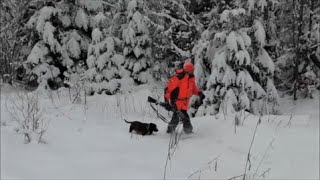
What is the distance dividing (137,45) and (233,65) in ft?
14.2

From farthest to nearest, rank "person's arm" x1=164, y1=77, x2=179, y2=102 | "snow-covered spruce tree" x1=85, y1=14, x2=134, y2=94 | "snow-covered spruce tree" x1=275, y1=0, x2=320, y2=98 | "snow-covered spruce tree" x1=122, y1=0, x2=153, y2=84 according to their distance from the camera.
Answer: "snow-covered spruce tree" x1=275, y1=0, x2=320, y2=98 → "snow-covered spruce tree" x1=85, y1=14, x2=134, y2=94 → "snow-covered spruce tree" x1=122, y1=0, x2=153, y2=84 → "person's arm" x1=164, y1=77, x2=179, y2=102

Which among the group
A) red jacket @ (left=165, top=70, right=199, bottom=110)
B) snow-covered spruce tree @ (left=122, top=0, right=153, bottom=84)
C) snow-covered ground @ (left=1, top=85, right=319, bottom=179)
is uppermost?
snow-covered spruce tree @ (left=122, top=0, right=153, bottom=84)

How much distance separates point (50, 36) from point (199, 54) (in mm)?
5774

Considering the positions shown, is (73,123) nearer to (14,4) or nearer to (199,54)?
(199,54)

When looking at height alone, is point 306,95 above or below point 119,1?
below

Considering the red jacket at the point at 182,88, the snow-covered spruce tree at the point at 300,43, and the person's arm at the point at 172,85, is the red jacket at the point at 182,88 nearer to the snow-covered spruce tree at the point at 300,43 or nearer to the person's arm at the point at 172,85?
the person's arm at the point at 172,85

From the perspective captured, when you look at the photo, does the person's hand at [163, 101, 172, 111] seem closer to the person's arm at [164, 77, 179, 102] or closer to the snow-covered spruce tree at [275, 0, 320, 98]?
the person's arm at [164, 77, 179, 102]

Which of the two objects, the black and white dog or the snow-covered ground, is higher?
the black and white dog

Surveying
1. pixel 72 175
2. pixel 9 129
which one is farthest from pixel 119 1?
pixel 72 175

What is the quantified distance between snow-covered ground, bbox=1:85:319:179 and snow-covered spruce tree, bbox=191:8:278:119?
2.14 metres

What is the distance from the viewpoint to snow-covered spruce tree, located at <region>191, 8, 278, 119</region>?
40.6ft

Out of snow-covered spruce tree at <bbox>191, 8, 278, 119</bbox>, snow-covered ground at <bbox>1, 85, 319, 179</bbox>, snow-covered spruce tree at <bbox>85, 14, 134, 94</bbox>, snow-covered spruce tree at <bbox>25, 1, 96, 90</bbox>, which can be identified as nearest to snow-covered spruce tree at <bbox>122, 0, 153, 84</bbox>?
snow-covered spruce tree at <bbox>85, 14, 134, 94</bbox>

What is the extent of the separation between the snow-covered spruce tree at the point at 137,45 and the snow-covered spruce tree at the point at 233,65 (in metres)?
2.84

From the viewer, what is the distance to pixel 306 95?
1720cm
